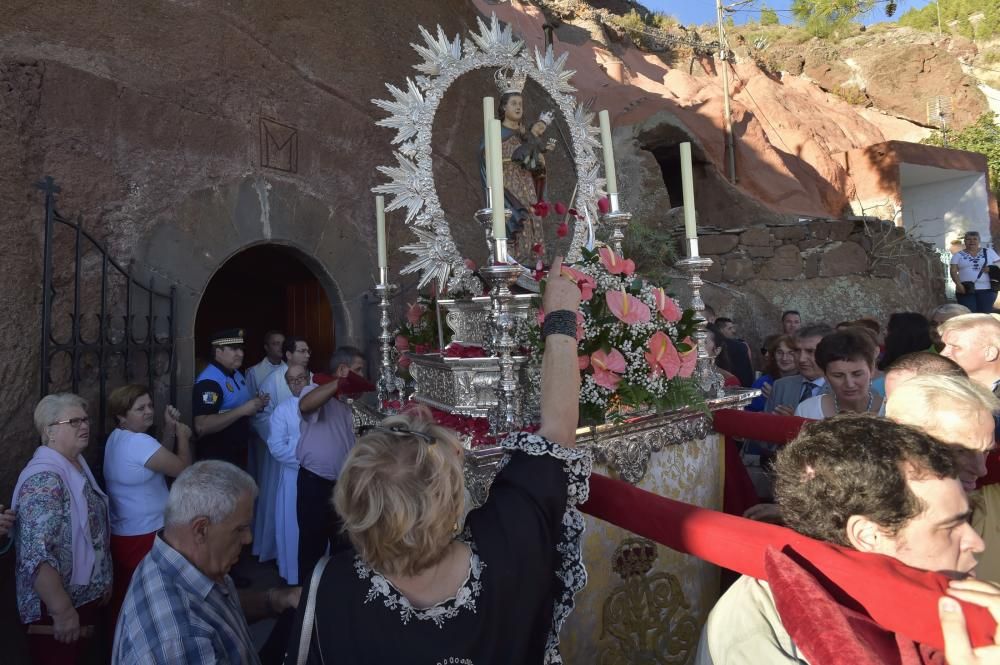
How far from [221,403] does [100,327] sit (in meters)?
0.84

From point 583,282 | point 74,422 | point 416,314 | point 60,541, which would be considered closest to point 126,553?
point 60,541

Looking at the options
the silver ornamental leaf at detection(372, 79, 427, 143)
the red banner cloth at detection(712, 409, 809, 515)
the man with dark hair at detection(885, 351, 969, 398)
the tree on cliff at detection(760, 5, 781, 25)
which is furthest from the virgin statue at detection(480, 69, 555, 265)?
the tree on cliff at detection(760, 5, 781, 25)

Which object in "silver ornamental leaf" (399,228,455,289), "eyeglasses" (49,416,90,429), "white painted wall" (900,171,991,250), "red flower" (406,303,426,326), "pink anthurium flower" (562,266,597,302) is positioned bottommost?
"eyeglasses" (49,416,90,429)

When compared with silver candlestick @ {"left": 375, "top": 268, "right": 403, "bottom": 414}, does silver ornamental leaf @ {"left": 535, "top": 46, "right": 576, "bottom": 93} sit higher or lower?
higher

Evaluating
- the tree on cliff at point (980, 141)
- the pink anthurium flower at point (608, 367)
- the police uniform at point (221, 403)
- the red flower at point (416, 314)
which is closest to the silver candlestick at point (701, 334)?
the pink anthurium flower at point (608, 367)

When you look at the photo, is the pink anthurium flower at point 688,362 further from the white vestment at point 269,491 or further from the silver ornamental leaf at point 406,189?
the white vestment at point 269,491

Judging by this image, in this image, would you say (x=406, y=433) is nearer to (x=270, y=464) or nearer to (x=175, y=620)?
(x=175, y=620)

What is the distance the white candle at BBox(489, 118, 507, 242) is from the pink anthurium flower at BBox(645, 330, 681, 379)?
2.23 ft

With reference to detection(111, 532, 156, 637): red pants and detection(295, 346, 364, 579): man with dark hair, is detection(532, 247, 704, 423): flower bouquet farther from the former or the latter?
detection(111, 532, 156, 637): red pants

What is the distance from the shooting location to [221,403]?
4246 millimetres

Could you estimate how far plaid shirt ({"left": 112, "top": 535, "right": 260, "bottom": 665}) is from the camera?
1.58m

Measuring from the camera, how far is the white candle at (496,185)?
2.12 m

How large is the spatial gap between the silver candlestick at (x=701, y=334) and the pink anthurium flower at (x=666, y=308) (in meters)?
0.15

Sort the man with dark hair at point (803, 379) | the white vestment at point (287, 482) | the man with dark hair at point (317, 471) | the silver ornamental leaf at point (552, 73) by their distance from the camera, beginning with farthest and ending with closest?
the white vestment at point (287, 482) → the man with dark hair at point (317, 471) → the man with dark hair at point (803, 379) → the silver ornamental leaf at point (552, 73)
